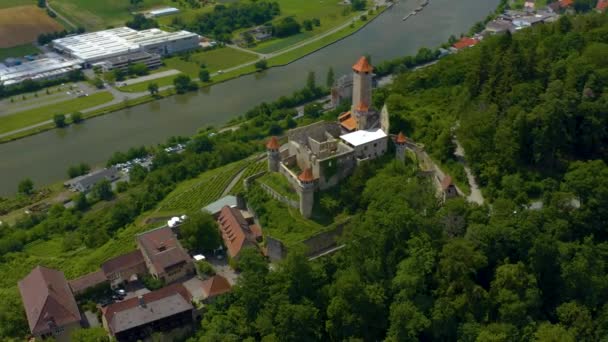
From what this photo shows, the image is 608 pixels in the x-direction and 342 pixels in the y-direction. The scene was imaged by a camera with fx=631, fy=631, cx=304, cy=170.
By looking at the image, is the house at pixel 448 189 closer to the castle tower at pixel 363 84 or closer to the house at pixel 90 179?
the castle tower at pixel 363 84

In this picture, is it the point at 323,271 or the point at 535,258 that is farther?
the point at 323,271

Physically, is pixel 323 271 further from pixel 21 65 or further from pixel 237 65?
pixel 21 65

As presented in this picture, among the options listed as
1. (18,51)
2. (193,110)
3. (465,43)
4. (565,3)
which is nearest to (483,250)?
(193,110)

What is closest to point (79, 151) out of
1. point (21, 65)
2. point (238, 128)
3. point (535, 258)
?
point (238, 128)

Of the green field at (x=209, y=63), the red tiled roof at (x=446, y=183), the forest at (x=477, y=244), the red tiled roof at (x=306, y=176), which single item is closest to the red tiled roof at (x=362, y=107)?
the forest at (x=477, y=244)

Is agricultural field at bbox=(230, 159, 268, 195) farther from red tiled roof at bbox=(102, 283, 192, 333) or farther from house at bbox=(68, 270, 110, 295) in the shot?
house at bbox=(68, 270, 110, 295)

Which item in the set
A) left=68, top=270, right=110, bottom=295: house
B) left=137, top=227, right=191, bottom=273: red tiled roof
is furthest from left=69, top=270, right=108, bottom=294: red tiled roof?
left=137, top=227, right=191, bottom=273: red tiled roof

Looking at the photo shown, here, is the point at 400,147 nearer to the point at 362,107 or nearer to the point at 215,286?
the point at 362,107
